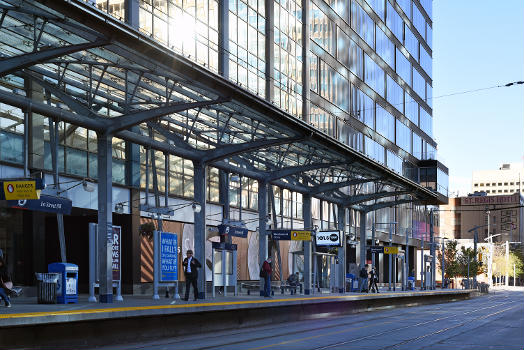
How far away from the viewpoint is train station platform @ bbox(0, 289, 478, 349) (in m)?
18.2

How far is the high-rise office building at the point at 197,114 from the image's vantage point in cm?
2391

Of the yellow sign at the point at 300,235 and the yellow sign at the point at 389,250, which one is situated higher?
the yellow sign at the point at 300,235

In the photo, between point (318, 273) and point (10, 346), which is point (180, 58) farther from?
point (318, 273)

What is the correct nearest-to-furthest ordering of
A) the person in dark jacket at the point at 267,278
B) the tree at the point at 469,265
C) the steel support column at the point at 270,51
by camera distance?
1. the person in dark jacket at the point at 267,278
2. the steel support column at the point at 270,51
3. the tree at the point at 469,265

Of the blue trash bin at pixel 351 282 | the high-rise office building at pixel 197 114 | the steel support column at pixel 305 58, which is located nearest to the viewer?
the high-rise office building at pixel 197 114

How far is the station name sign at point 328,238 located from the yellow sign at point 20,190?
75.6ft

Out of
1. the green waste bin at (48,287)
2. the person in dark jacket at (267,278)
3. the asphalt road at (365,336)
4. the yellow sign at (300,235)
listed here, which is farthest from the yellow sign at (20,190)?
the yellow sign at (300,235)

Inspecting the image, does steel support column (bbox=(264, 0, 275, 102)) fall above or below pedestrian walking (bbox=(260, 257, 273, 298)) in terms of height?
above

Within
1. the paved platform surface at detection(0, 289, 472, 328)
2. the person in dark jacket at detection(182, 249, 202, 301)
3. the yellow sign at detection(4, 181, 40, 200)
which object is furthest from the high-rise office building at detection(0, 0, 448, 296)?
the paved platform surface at detection(0, 289, 472, 328)

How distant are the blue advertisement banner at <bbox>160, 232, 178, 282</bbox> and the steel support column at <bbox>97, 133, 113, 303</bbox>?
3.39 m

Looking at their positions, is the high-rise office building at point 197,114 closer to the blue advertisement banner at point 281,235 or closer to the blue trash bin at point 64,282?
the blue advertisement banner at point 281,235

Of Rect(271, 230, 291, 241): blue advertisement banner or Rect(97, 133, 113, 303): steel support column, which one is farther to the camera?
Rect(271, 230, 291, 241): blue advertisement banner

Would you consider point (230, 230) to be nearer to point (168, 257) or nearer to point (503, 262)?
point (168, 257)

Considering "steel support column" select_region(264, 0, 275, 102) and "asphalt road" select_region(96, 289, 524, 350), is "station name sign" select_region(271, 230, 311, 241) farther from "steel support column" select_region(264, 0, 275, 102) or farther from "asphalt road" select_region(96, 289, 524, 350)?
"steel support column" select_region(264, 0, 275, 102)
